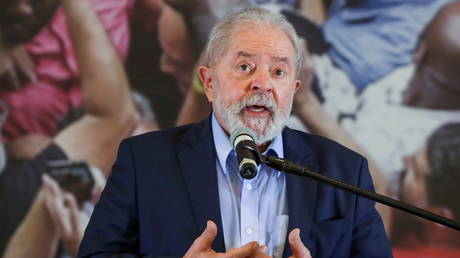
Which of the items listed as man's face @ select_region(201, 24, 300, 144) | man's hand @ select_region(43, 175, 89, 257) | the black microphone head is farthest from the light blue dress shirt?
man's hand @ select_region(43, 175, 89, 257)

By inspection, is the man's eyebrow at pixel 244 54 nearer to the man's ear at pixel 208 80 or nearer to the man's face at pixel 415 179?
the man's ear at pixel 208 80

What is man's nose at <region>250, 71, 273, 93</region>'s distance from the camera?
1.87 metres

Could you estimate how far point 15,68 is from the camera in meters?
3.43

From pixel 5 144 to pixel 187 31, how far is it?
1.17 m

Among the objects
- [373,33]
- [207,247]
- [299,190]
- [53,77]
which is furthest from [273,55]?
[53,77]

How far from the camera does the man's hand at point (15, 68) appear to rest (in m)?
3.42

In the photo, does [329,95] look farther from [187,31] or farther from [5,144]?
[5,144]

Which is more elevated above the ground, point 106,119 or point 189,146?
point 189,146

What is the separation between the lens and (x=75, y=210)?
3.34 m

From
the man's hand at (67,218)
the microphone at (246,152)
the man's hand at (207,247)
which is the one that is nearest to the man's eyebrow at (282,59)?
the microphone at (246,152)

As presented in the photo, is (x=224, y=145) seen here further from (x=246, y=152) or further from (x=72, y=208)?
(x=72, y=208)

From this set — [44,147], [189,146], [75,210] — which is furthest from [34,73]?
[189,146]

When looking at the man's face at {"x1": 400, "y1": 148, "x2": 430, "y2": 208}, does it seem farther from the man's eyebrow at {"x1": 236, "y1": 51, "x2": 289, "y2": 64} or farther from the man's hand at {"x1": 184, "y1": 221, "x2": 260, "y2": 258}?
the man's hand at {"x1": 184, "y1": 221, "x2": 260, "y2": 258}

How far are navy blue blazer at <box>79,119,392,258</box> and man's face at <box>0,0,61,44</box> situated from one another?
1676 mm
